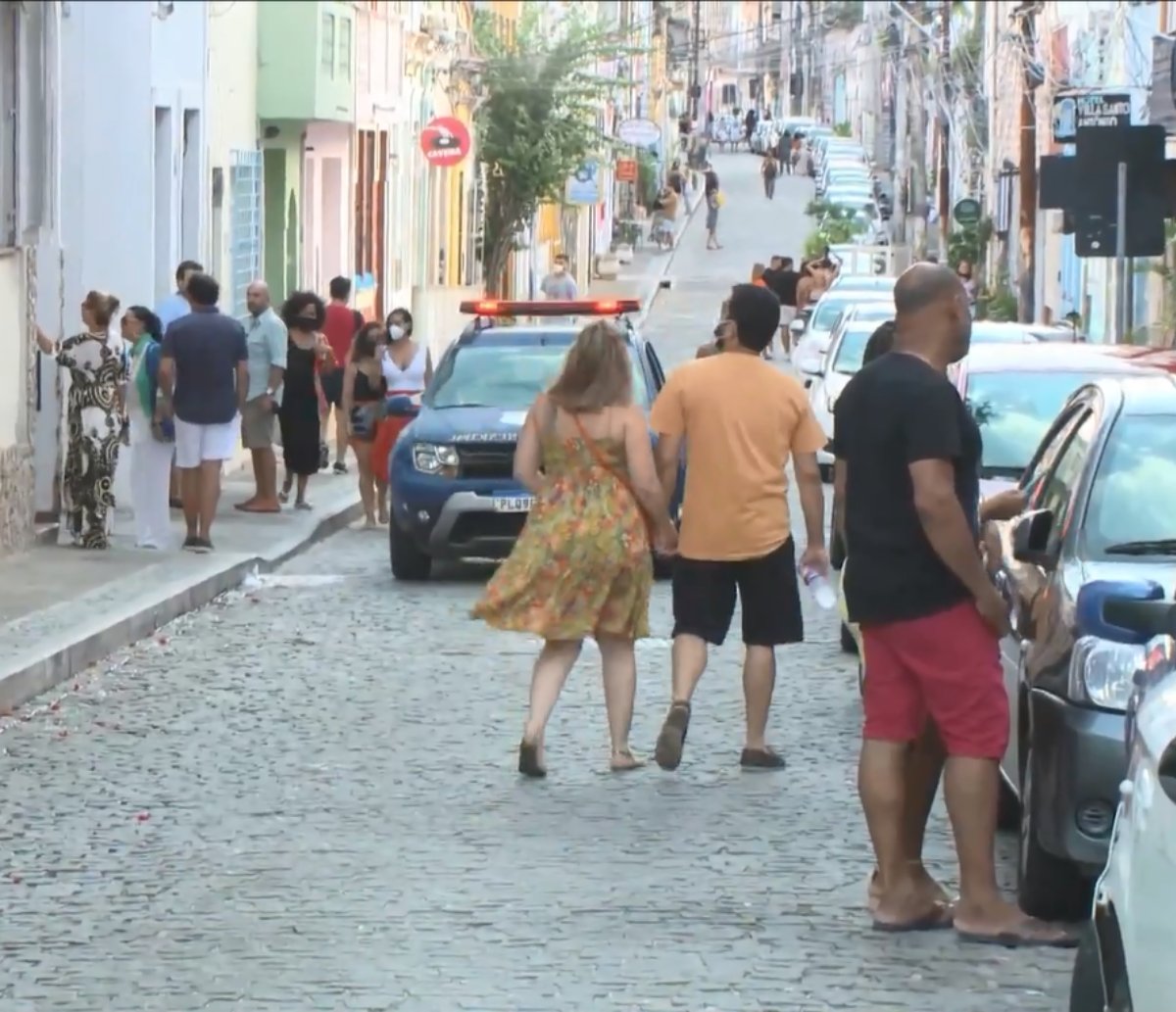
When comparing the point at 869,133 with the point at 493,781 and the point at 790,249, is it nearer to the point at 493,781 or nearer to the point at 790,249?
the point at 790,249

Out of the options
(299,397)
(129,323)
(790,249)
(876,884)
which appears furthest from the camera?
(790,249)

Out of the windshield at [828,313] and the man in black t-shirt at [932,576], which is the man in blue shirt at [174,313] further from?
the windshield at [828,313]

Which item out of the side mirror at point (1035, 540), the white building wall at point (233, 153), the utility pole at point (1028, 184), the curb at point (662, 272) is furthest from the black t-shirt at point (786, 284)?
the side mirror at point (1035, 540)

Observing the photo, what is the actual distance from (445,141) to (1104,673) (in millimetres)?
28465

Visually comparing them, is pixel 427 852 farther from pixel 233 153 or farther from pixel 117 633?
pixel 233 153

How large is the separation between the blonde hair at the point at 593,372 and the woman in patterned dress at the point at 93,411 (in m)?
7.87

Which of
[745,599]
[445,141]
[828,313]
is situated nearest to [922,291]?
[745,599]

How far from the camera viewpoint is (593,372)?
10.3 m

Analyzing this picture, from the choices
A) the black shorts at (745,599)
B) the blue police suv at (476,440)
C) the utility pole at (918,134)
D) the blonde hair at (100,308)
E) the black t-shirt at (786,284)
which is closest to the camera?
the black shorts at (745,599)

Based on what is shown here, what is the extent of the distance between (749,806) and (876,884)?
68.9 inches

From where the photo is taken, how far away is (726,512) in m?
10.1

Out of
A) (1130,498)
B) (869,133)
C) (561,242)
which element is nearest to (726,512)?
(1130,498)

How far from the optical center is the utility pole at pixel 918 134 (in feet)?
198

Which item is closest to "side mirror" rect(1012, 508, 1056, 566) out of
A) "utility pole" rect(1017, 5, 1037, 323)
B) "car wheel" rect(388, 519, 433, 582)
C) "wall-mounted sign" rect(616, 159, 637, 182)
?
"car wheel" rect(388, 519, 433, 582)
